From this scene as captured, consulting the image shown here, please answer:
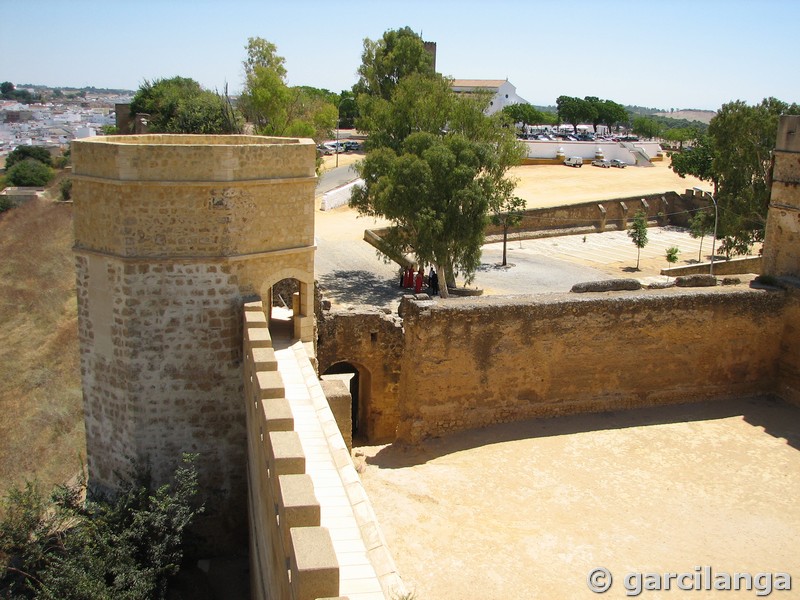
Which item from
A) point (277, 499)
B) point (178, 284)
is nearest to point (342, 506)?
point (277, 499)

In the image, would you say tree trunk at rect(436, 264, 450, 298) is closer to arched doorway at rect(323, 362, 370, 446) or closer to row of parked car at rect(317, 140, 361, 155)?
arched doorway at rect(323, 362, 370, 446)

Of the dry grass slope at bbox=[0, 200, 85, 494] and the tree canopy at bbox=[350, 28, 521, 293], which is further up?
the tree canopy at bbox=[350, 28, 521, 293]

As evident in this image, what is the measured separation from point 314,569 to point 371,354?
→ 10.1 m

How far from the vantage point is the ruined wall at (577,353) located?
13.2 metres

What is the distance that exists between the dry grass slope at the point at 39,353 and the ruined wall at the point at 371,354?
506 centimetres

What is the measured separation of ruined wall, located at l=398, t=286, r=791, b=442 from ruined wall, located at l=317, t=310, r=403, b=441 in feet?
7.47

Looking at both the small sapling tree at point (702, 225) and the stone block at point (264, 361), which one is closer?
the stone block at point (264, 361)

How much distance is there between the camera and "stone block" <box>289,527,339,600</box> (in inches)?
222

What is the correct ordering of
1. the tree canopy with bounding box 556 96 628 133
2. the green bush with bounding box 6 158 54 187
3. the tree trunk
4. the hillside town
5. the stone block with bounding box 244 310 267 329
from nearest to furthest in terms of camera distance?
the stone block with bounding box 244 310 267 329 → the tree trunk → the green bush with bounding box 6 158 54 187 → the tree canopy with bounding box 556 96 628 133 → the hillside town

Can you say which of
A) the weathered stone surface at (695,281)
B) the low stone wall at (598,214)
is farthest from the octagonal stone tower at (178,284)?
the low stone wall at (598,214)

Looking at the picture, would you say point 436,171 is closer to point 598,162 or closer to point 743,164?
point 743,164

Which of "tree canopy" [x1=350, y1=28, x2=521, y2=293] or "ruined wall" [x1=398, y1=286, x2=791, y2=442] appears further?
"tree canopy" [x1=350, y1=28, x2=521, y2=293]

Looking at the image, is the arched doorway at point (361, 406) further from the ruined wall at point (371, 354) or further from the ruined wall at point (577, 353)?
the ruined wall at point (577, 353)

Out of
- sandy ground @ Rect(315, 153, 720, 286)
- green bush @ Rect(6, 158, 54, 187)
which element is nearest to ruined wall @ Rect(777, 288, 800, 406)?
sandy ground @ Rect(315, 153, 720, 286)
